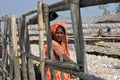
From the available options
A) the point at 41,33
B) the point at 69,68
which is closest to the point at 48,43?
the point at 41,33

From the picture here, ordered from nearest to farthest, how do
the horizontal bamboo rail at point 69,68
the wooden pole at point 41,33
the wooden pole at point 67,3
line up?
the wooden pole at point 67,3 < the horizontal bamboo rail at point 69,68 < the wooden pole at point 41,33

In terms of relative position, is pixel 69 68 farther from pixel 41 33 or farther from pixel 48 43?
pixel 41 33

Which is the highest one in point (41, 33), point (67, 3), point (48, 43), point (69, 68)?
point (67, 3)

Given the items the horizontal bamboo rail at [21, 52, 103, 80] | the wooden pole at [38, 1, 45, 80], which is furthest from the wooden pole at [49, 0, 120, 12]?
the horizontal bamboo rail at [21, 52, 103, 80]

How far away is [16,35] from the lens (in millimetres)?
5168

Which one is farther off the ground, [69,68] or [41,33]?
[41,33]

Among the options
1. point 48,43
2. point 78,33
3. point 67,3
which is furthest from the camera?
point 48,43

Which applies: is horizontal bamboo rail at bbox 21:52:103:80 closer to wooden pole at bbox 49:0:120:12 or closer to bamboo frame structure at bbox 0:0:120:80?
bamboo frame structure at bbox 0:0:120:80

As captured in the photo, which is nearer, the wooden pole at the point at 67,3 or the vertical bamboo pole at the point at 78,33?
the wooden pole at the point at 67,3

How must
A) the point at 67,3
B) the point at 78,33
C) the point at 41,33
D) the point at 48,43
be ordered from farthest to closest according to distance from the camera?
1. the point at 41,33
2. the point at 48,43
3. the point at 67,3
4. the point at 78,33

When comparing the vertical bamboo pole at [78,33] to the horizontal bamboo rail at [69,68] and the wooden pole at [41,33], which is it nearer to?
the horizontal bamboo rail at [69,68]

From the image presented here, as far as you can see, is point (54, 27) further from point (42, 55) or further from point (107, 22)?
point (107, 22)

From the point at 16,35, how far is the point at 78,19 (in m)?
2.69

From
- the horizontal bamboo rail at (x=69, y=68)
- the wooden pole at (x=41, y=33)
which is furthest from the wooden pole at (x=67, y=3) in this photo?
the horizontal bamboo rail at (x=69, y=68)
